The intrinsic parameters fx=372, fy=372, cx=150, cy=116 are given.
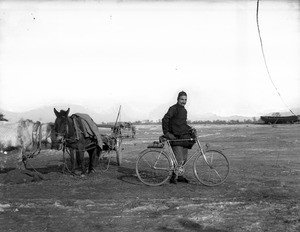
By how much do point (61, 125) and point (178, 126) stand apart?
3.13 meters

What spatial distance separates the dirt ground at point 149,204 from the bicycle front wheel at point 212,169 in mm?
238

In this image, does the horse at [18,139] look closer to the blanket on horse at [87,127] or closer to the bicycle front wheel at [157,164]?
the blanket on horse at [87,127]

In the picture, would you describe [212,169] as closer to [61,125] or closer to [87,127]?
[87,127]

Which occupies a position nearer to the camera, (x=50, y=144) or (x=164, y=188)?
(x=164, y=188)

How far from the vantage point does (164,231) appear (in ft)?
17.2

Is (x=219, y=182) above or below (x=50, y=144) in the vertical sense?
below

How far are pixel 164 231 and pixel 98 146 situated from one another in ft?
19.2

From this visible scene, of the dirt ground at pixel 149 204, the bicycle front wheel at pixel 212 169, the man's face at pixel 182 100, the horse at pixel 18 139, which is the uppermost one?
the man's face at pixel 182 100

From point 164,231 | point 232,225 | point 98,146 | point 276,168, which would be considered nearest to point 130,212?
point 164,231

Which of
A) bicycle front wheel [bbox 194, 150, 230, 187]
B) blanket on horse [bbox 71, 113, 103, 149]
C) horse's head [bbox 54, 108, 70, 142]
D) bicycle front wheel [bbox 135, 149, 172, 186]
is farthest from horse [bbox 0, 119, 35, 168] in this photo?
bicycle front wheel [bbox 194, 150, 230, 187]

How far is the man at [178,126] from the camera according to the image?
8.80m

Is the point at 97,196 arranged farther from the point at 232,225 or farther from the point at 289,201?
the point at 289,201

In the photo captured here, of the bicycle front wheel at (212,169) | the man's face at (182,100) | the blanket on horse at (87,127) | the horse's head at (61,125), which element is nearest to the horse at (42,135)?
the horse's head at (61,125)

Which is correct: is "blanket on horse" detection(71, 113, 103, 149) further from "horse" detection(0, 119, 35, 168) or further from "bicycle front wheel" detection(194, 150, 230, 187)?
"bicycle front wheel" detection(194, 150, 230, 187)
